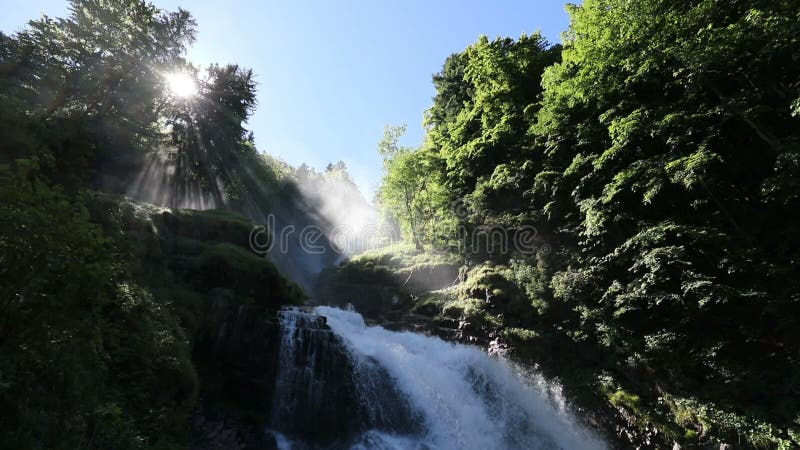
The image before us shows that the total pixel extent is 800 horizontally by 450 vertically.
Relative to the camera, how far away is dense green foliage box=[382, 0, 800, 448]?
1192cm

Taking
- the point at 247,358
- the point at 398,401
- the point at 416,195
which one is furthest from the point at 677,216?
the point at 416,195

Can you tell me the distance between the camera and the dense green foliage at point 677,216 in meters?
11.9

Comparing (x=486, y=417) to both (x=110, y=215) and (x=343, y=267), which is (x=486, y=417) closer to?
(x=110, y=215)

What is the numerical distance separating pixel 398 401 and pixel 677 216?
1221 centimetres

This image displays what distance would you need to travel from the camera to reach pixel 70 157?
14.0 meters

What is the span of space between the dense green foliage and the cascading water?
8.02 ft

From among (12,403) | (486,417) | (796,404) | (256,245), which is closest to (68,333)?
(12,403)

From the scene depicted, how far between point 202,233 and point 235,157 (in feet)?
33.0

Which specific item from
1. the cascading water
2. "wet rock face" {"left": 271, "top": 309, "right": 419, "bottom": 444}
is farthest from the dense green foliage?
"wet rock face" {"left": 271, "top": 309, "right": 419, "bottom": 444}

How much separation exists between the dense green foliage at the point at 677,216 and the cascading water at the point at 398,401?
2.44 meters

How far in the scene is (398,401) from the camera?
1435cm

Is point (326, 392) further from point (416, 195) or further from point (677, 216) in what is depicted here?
point (416, 195)

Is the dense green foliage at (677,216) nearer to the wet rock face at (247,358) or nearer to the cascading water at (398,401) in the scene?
the cascading water at (398,401)

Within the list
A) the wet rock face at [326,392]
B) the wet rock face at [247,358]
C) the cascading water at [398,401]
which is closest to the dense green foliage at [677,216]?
the cascading water at [398,401]
